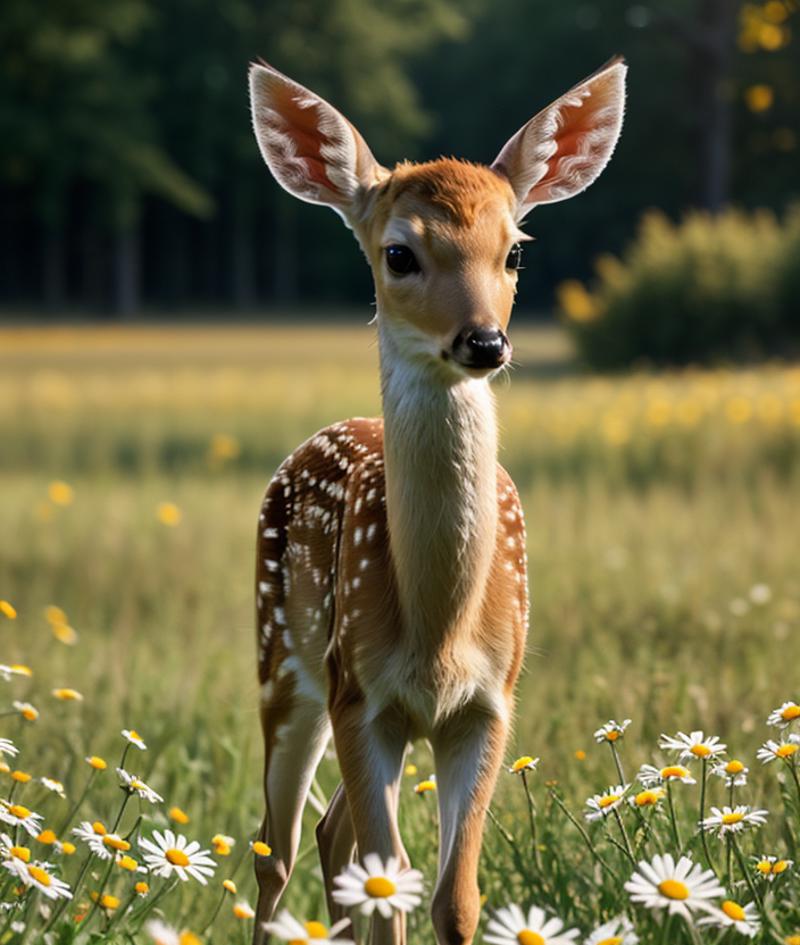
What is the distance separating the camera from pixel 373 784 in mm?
2891

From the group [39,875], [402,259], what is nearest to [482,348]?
[402,259]

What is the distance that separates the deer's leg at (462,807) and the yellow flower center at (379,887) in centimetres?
54

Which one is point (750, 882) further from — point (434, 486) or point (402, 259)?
point (402, 259)

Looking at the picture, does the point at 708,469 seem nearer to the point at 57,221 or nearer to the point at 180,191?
the point at 180,191

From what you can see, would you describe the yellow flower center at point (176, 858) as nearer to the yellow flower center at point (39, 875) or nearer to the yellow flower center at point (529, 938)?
the yellow flower center at point (39, 875)

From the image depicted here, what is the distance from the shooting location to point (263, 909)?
11.4 ft

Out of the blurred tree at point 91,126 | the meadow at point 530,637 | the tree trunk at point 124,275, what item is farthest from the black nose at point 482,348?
the tree trunk at point 124,275

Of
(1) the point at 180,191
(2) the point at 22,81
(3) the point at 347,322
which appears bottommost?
(3) the point at 347,322

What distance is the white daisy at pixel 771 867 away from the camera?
2.72m

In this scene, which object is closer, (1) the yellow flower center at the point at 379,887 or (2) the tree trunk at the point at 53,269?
(1) the yellow flower center at the point at 379,887

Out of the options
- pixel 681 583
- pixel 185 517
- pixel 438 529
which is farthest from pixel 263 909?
pixel 185 517

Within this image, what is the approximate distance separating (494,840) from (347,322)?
34.3 m

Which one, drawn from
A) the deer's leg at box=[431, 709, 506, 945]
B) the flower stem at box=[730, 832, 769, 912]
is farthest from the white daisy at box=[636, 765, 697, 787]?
the deer's leg at box=[431, 709, 506, 945]

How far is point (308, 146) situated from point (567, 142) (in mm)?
563
